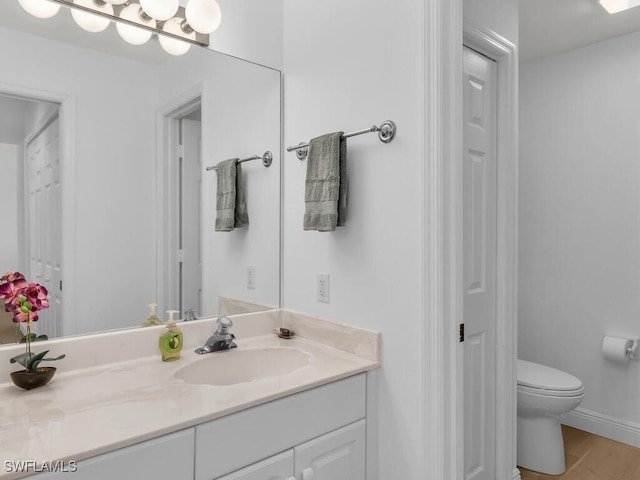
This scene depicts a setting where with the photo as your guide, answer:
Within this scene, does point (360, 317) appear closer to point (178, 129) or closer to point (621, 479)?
point (178, 129)

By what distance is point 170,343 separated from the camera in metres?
1.50

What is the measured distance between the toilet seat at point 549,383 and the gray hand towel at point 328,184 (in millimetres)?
1459

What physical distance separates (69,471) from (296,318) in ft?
3.48

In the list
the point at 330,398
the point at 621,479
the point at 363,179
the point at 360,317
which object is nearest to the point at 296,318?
the point at 360,317

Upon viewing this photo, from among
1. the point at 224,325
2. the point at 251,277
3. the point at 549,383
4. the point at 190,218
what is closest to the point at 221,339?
the point at 224,325

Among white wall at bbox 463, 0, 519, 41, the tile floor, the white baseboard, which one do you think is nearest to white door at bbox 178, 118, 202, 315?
white wall at bbox 463, 0, 519, 41

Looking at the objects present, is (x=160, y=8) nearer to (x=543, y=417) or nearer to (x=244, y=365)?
(x=244, y=365)

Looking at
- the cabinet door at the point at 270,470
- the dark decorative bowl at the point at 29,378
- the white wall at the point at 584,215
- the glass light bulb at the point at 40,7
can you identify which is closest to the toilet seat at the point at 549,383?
the white wall at the point at 584,215

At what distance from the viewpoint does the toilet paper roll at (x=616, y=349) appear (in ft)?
8.30

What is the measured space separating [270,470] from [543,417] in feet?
5.57

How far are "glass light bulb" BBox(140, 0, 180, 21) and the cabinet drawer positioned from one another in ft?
4.61

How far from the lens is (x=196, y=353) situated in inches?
62.6

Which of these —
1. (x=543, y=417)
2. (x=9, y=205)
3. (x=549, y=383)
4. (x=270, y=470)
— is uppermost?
(x=9, y=205)

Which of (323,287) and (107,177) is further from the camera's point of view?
(323,287)
